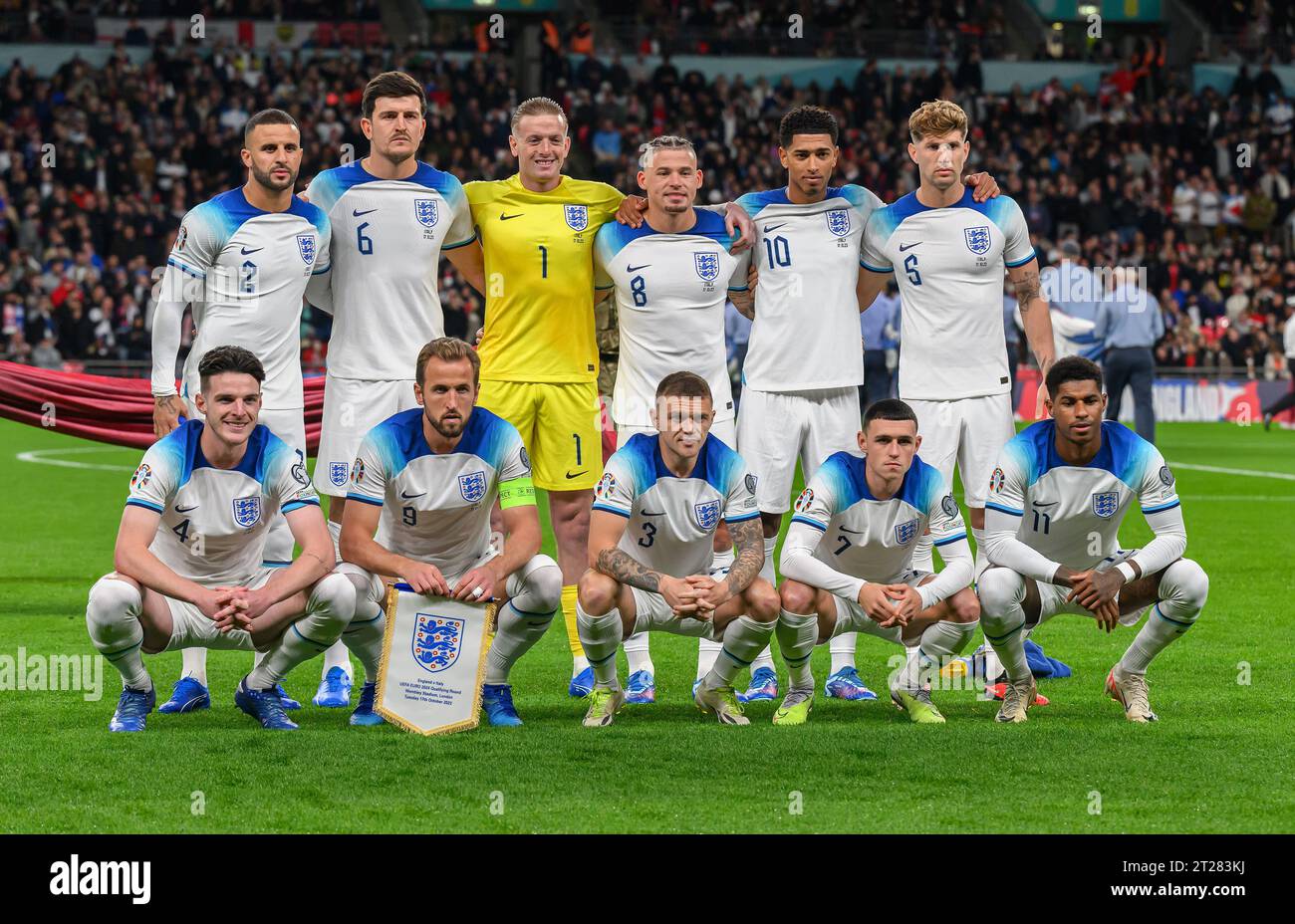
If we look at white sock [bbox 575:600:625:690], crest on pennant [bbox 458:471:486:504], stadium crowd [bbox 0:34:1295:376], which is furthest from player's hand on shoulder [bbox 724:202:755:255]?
stadium crowd [bbox 0:34:1295:376]

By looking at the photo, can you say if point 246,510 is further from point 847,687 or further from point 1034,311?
point 1034,311

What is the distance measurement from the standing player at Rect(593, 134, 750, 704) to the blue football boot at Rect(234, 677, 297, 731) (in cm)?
140

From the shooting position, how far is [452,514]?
247 inches

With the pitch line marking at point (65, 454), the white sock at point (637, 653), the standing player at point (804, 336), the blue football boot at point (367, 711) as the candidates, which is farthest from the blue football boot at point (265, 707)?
the pitch line marking at point (65, 454)

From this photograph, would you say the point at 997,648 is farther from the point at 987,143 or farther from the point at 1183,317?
the point at 987,143

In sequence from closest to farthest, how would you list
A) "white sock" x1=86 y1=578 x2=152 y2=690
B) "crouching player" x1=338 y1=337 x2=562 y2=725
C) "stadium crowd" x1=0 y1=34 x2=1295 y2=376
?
"white sock" x1=86 y1=578 x2=152 y2=690
"crouching player" x1=338 y1=337 x2=562 y2=725
"stadium crowd" x1=0 y1=34 x2=1295 y2=376

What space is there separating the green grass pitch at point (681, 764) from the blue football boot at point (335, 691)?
8cm

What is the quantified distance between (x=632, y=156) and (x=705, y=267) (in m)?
23.1

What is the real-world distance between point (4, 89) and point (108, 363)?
8.08m

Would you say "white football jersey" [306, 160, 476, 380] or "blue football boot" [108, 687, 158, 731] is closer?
"blue football boot" [108, 687, 158, 731]

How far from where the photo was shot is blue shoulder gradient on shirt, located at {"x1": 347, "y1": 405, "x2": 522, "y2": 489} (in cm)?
617

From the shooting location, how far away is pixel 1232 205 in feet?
101

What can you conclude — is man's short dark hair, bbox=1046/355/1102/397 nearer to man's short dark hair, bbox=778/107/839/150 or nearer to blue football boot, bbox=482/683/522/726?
man's short dark hair, bbox=778/107/839/150

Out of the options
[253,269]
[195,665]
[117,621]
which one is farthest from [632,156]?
[117,621]
